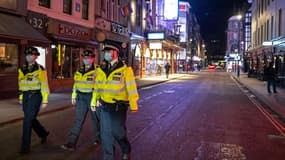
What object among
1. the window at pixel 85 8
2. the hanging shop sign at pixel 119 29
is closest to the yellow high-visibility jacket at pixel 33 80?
the window at pixel 85 8

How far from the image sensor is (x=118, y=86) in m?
6.66

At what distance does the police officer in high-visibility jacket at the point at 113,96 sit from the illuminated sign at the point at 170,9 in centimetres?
5685

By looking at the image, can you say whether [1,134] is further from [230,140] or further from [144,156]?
[230,140]

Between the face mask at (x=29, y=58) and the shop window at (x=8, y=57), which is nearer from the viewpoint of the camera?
the face mask at (x=29, y=58)

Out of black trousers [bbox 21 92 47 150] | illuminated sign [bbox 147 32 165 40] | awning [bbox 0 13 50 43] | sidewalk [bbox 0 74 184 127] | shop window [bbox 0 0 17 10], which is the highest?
illuminated sign [bbox 147 32 165 40]

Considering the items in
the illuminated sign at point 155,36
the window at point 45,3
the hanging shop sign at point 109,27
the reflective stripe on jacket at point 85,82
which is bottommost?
the reflective stripe on jacket at point 85,82

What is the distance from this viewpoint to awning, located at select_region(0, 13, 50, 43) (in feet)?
55.9

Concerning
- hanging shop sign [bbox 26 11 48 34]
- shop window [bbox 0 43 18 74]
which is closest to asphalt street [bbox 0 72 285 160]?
shop window [bbox 0 43 18 74]

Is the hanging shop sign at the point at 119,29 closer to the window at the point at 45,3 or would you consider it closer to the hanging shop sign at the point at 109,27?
the hanging shop sign at the point at 109,27

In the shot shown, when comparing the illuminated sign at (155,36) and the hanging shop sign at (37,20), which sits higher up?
the illuminated sign at (155,36)

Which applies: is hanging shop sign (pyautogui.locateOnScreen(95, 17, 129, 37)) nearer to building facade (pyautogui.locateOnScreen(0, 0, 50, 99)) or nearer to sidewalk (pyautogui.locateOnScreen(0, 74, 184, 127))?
building facade (pyautogui.locateOnScreen(0, 0, 50, 99))

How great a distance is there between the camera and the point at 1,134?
34.5ft

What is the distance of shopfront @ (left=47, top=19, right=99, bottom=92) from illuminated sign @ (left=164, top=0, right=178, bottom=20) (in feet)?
117

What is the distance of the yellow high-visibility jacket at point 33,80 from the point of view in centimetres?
828
